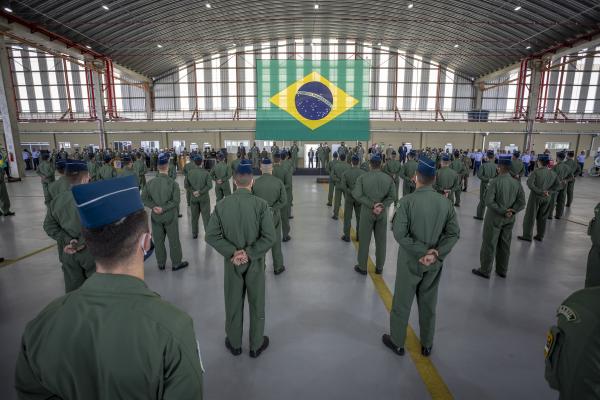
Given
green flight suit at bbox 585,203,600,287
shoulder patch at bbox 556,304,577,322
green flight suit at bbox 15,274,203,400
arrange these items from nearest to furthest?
1. green flight suit at bbox 15,274,203,400
2. shoulder patch at bbox 556,304,577,322
3. green flight suit at bbox 585,203,600,287

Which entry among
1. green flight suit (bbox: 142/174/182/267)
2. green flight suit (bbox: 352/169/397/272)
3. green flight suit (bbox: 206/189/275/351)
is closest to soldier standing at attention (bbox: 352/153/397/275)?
green flight suit (bbox: 352/169/397/272)

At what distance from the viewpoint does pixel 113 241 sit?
4.50 ft

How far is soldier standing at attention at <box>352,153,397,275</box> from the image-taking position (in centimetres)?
574

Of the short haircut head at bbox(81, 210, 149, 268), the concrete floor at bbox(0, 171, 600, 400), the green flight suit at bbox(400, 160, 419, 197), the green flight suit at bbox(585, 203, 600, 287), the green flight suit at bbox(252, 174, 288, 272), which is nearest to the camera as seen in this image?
the short haircut head at bbox(81, 210, 149, 268)

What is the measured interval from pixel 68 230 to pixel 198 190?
13.1 ft

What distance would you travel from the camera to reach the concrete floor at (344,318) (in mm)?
3281

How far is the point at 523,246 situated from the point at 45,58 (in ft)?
124

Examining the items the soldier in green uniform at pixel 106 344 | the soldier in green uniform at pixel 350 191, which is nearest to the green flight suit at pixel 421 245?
the soldier in green uniform at pixel 106 344

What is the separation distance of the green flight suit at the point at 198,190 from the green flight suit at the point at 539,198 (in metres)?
7.81

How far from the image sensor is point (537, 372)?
3463 mm

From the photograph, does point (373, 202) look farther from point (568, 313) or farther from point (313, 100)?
point (313, 100)

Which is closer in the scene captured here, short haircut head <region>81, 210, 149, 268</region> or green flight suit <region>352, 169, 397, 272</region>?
short haircut head <region>81, 210, 149, 268</region>

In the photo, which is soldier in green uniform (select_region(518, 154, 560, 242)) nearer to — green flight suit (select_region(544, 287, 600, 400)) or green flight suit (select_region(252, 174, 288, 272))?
green flight suit (select_region(252, 174, 288, 272))

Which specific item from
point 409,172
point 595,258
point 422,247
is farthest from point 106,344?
point 409,172
